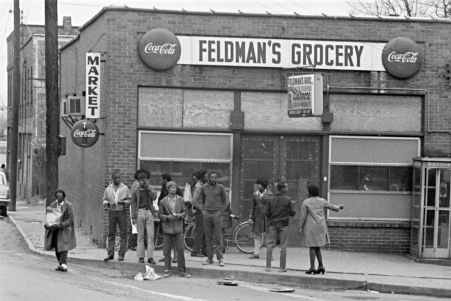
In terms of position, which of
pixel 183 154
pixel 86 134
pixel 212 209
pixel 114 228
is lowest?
pixel 114 228

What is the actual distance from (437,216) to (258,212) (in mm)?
4027

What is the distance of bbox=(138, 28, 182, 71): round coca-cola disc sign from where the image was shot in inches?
724

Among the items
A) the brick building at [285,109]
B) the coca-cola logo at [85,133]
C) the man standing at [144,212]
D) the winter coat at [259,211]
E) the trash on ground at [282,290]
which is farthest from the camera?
the coca-cola logo at [85,133]

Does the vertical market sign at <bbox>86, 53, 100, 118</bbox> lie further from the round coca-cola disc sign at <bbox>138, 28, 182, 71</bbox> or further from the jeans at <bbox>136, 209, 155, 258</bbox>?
the jeans at <bbox>136, 209, 155, 258</bbox>

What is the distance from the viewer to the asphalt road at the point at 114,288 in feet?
41.0

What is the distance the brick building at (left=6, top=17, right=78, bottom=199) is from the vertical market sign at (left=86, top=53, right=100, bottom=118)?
20476 mm

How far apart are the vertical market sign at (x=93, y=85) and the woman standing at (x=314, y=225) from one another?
5889 millimetres

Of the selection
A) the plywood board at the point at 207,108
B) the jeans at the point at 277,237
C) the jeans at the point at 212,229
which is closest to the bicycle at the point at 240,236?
the jeans at the point at 212,229

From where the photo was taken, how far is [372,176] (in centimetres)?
1928

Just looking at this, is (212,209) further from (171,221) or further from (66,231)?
(66,231)

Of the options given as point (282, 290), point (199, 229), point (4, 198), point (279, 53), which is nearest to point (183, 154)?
point (199, 229)

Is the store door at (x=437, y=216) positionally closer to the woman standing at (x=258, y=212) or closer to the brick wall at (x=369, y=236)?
the brick wall at (x=369, y=236)

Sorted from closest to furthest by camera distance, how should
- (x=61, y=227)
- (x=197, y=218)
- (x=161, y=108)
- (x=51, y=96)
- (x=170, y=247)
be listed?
(x=170, y=247)
(x=61, y=227)
(x=197, y=218)
(x=161, y=108)
(x=51, y=96)

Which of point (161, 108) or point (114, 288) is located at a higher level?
point (161, 108)
